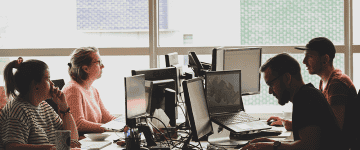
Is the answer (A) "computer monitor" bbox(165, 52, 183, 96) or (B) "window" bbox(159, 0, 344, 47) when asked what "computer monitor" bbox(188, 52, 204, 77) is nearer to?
(A) "computer monitor" bbox(165, 52, 183, 96)

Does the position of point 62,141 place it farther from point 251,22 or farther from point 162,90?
point 251,22

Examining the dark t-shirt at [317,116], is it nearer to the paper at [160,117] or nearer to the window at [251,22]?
the paper at [160,117]

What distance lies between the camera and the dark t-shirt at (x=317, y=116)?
69.4 inches

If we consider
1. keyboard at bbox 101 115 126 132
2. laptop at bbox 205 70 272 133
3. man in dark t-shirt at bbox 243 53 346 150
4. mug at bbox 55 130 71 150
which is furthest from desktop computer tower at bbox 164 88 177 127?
mug at bbox 55 130 71 150

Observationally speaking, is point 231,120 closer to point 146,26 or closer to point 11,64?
point 11,64

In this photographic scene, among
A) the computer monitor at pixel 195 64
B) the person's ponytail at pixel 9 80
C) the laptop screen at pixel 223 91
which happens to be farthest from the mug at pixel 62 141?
the computer monitor at pixel 195 64

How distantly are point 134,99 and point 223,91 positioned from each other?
70cm

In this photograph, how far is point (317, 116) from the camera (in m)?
1.76

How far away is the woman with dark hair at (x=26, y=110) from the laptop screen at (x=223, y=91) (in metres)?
0.98

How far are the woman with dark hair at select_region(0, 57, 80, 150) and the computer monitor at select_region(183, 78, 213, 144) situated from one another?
0.72m

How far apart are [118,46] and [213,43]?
1095 millimetres

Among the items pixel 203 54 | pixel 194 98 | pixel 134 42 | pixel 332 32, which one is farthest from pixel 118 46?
pixel 332 32

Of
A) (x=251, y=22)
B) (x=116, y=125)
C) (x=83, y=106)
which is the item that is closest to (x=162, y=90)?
(x=116, y=125)

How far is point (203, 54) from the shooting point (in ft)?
13.2
